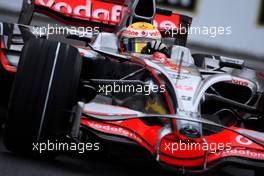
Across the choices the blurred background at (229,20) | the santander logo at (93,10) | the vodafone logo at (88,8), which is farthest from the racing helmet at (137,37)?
the blurred background at (229,20)

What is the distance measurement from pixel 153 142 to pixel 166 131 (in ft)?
0.38

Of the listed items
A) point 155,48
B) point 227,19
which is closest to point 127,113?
point 155,48

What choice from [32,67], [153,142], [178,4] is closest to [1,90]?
[32,67]

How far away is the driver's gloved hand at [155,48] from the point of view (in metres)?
5.77

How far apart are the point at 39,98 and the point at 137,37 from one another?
6.99 feet

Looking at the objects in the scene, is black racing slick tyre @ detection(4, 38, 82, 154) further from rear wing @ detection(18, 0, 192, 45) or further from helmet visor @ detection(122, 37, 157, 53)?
rear wing @ detection(18, 0, 192, 45)

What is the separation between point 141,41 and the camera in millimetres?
5879

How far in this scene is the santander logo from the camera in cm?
745

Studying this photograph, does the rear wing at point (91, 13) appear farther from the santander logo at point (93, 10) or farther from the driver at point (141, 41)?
the driver at point (141, 41)

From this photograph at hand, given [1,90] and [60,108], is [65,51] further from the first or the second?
[1,90]

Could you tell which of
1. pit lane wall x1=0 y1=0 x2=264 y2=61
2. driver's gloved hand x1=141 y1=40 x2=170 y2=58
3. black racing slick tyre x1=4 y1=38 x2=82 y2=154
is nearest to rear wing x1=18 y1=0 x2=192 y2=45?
driver's gloved hand x1=141 y1=40 x2=170 y2=58

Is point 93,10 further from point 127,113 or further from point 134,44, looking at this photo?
point 127,113

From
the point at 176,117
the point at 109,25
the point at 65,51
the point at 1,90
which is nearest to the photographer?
the point at 176,117

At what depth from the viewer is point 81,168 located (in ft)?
14.1
